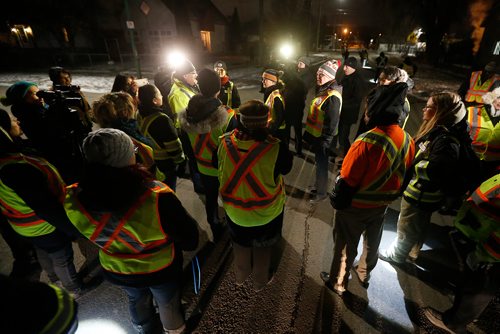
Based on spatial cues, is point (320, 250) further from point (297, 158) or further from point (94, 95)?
point (94, 95)

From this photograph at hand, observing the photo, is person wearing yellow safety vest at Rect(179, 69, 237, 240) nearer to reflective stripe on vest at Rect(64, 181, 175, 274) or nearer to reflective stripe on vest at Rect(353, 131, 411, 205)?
reflective stripe on vest at Rect(64, 181, 175, 274)

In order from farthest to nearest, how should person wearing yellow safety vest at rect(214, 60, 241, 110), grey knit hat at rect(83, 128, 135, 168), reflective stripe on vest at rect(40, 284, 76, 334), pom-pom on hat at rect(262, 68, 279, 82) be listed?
person wearing yellow safety vest at rect(214, 60, 241, 110), pom-pom on hat at rect(262, 68, 279, 82), grey knit hat at rect(83, 128, 135, 168), reflective stripe on vest at rect(40, 284, 76, 334)

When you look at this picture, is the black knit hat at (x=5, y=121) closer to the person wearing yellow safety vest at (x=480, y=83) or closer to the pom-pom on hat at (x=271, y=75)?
the pom-pom on hat at (x=271, y=75)

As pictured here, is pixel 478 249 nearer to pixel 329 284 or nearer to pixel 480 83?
pixel 329 284

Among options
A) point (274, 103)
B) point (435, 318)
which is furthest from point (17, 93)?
point (435, 318)

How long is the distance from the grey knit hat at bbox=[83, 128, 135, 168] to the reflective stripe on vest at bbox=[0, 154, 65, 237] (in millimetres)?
846

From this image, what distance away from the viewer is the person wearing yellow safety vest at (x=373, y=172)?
214 centimetres

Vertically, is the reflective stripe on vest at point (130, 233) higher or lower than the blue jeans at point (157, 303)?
higher

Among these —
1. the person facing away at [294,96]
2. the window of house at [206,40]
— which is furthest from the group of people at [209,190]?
the window of house at [206,40]

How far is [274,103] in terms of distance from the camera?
4797 millimetres

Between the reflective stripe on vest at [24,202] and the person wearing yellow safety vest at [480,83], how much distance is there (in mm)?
7404

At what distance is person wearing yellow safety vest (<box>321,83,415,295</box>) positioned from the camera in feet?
7.04

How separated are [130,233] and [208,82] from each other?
1.89 metres

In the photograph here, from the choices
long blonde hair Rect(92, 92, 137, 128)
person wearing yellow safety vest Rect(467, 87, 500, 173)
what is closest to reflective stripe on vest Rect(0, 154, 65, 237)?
long blonde hair Rect(92, 92, 137, 128)
